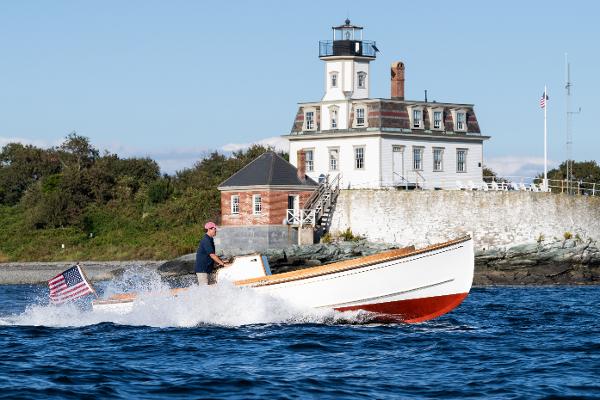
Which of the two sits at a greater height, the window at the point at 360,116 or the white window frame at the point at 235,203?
the window at the point at 360,116

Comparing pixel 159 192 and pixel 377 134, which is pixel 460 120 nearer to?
pixel 377 134

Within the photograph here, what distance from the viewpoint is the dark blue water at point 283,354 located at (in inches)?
739

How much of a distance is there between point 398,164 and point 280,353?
39224 millimetres

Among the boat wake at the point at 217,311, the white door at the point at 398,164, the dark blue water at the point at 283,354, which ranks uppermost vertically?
the white door at the point at 398,164

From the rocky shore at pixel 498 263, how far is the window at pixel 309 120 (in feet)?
30.8

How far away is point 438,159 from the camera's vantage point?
62.6 meters

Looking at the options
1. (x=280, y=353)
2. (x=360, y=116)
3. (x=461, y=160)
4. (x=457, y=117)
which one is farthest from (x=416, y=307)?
(x=457, y=117)

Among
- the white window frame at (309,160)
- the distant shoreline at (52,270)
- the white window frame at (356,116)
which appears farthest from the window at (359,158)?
the distant shoreline at (52,270)

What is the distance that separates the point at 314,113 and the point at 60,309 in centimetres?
→ 3574

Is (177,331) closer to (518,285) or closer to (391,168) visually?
(518,285)

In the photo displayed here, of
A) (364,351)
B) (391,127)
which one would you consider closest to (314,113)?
(391,127)

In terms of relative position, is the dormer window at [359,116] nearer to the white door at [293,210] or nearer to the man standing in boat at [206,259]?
the white door at [293,210]

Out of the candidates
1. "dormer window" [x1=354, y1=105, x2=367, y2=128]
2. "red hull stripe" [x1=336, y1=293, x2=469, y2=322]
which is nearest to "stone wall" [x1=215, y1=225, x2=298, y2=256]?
"dormer window" [x1=354, y1=105, x2=367, y2=128]

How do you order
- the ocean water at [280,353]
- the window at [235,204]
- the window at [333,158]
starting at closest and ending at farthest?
the ocean water at [280,353] → the window at [235,204] → the window at [333,158]
